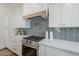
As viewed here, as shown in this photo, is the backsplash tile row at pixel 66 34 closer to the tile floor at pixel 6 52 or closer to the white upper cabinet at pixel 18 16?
the white upper cabinet at pixel 18 16

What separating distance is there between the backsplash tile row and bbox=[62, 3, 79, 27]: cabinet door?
25cm

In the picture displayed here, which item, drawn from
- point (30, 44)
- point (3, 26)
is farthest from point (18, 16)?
point (30, 44)

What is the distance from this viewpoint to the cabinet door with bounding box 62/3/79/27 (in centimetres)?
127

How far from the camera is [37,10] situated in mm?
1611

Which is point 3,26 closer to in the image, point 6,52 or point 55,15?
point 6,52

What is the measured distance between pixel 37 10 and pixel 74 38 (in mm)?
888

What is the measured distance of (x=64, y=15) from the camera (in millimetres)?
1385

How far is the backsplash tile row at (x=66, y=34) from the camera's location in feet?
4.85

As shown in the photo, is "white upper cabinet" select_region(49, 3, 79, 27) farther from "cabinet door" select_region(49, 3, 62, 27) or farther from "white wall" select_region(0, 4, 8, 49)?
"white wall" select_region(0, 4, 8, 49)

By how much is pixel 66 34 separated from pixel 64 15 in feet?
1.35

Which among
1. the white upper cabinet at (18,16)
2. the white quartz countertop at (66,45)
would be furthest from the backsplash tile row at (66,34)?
the white upper cabinet at (18,16)

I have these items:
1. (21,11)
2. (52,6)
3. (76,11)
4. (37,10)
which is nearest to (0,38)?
(21,11)

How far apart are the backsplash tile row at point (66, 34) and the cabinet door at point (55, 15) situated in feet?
0.78

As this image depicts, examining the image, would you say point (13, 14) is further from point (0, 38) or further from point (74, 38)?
point (74, 38)
